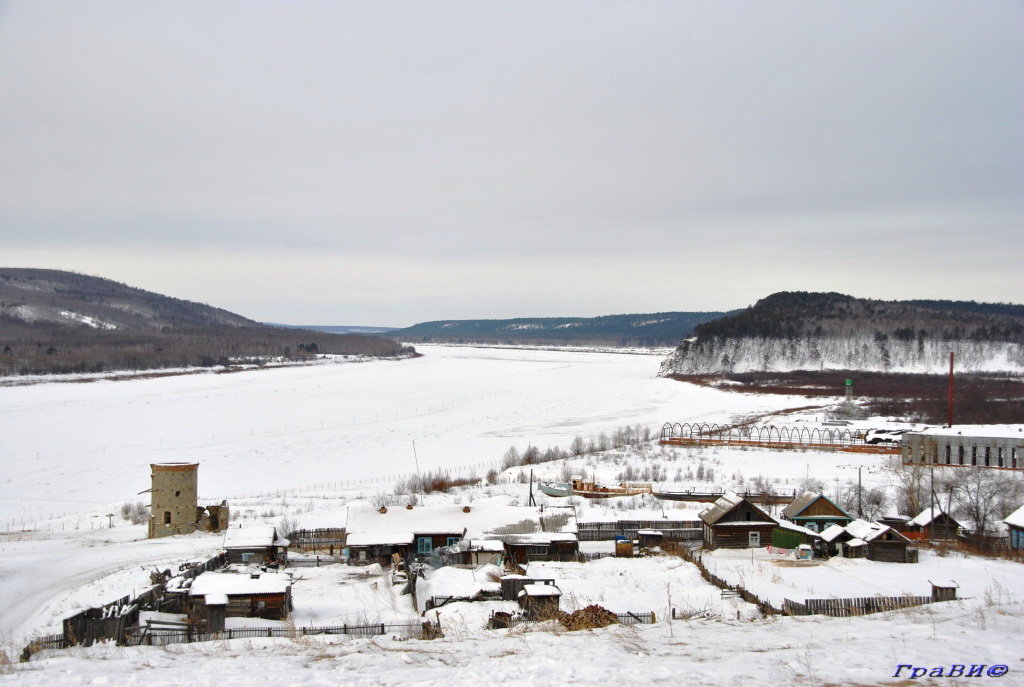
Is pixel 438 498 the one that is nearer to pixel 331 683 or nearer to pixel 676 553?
pixel 676 553

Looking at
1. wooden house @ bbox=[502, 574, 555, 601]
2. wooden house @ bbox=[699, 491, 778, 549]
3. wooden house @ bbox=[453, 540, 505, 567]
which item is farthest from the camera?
wooden house @ bbox=[699, 491, 778, 549]

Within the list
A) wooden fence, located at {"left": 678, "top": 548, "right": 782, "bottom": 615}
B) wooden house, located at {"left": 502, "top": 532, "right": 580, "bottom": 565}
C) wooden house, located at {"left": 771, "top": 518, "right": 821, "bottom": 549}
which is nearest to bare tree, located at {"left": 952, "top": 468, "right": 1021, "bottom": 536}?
wooden house, located at {"left": 771, "top": 518, "right": 821, "bottom": 549}

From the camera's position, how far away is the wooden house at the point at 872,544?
21.0m

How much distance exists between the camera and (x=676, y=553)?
22.3 meters

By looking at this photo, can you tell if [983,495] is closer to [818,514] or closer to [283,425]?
[818,514]

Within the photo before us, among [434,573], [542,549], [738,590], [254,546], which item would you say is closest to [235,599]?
[254,546]

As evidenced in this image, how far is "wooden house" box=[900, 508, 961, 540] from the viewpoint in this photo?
24.3m

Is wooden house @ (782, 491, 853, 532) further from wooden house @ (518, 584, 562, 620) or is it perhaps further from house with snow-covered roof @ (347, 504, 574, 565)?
wooden house @ (518, 584, 562, 620)

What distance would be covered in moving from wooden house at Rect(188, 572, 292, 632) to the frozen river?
54.3ft

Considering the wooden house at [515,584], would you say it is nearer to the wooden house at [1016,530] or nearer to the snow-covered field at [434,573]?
the snow-covered field at [434,573]

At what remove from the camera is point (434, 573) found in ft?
65.3

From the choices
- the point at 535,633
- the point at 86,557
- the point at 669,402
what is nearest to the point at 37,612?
the point at 86,557

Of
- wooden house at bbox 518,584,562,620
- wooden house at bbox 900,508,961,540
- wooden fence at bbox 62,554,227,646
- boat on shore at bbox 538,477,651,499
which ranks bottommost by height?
boat on shore at bbox 538,477,651,499

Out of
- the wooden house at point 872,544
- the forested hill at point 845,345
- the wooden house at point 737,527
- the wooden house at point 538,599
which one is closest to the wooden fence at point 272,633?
the wooden house at point 538,599
